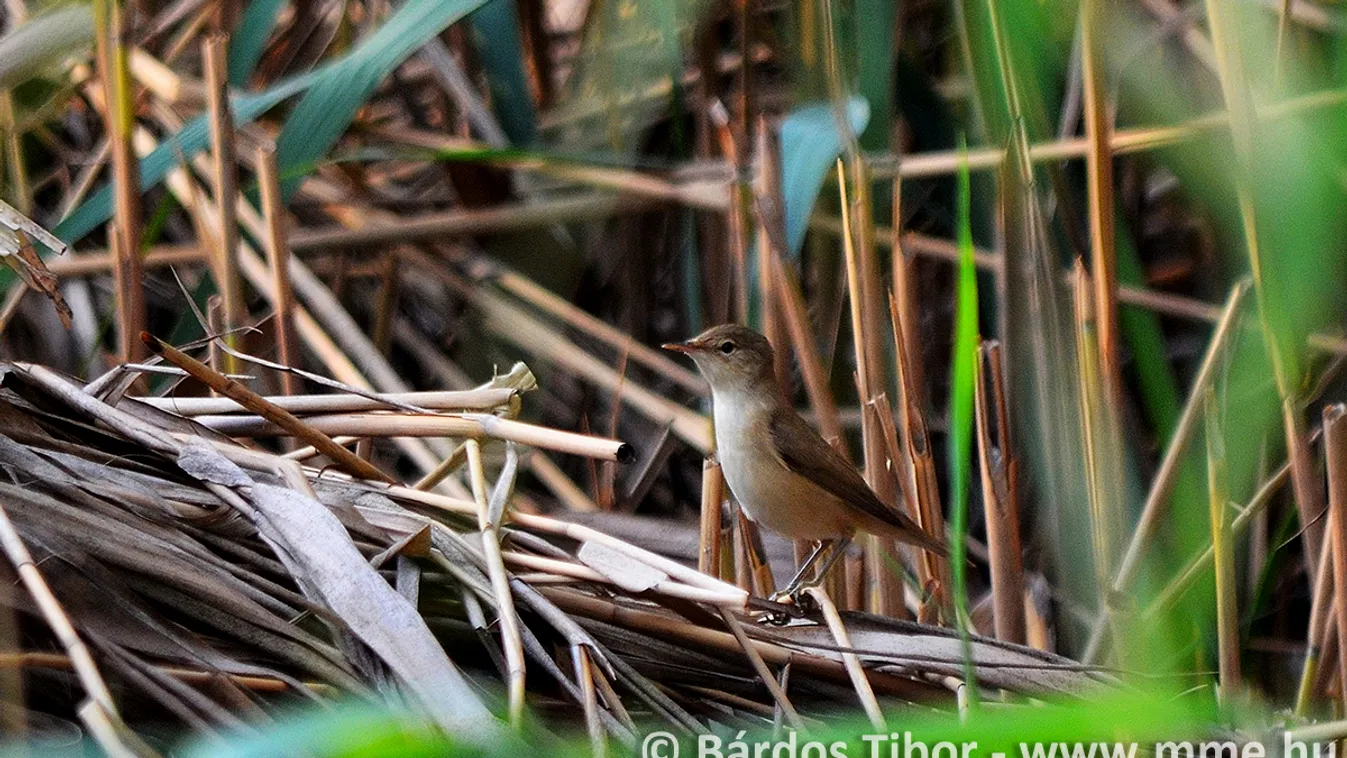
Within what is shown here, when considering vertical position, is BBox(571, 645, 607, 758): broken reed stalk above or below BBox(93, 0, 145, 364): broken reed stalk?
below

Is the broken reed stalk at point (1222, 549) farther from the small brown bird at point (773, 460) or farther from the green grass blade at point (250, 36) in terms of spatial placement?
the green grass blade at point (250, 36)

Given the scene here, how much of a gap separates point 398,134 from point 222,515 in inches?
94.0

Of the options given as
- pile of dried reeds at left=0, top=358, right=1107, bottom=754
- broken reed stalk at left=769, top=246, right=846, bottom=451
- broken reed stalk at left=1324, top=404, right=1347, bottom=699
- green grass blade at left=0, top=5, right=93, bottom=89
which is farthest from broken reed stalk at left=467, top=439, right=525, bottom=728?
green grass blade at left=0, top=5, right=93, bottom=89

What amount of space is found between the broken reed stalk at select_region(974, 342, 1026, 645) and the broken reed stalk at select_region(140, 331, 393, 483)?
88 centimetres

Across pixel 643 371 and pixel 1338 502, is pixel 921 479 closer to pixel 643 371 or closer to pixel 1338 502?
pixel 1338 502

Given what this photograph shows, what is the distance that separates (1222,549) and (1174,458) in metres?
0.40

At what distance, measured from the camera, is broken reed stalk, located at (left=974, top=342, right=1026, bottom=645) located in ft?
6.49

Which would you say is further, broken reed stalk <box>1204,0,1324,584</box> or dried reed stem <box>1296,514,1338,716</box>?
dried reed stem <box>1296,514,1338,716</box>

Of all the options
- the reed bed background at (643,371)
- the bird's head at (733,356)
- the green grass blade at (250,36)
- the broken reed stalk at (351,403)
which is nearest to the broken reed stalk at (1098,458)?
the reed bed background at (643,371)

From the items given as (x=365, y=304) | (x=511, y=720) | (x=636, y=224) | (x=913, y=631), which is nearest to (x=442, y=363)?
(x=365, y=304)

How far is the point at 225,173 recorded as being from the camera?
2.30m

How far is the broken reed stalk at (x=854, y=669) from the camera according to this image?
1.53 m

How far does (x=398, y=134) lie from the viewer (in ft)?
12.3

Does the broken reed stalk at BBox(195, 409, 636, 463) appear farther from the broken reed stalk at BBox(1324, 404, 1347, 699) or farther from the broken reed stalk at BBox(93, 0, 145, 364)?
the broken reed stalk at BBox(1324, 404, 1347, 699)
